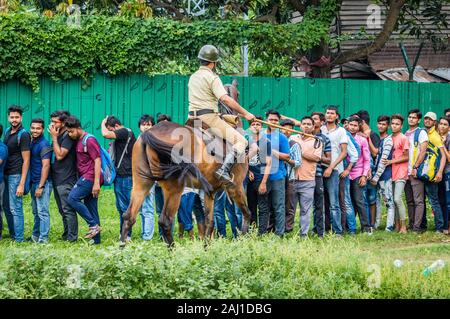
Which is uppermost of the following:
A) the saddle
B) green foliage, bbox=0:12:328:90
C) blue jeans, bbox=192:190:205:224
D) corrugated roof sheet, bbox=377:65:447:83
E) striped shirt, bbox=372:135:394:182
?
green foliage, bbox=0:12:328:90

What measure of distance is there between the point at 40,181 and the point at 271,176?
151 inches

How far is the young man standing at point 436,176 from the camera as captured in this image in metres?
16.7

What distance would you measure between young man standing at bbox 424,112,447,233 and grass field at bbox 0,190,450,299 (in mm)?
4889

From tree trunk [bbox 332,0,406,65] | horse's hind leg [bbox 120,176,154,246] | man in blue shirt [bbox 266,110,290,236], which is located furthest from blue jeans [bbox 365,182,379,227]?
tree trunk [bbox 332,0,406,65]

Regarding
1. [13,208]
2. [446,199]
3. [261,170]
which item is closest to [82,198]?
[13,208]

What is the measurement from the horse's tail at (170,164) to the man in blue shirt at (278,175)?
223 cm

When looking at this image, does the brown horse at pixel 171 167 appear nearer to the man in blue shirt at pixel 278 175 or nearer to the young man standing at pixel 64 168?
the man in blue shirt at pixel 278 175

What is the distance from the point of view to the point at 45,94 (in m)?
20.6

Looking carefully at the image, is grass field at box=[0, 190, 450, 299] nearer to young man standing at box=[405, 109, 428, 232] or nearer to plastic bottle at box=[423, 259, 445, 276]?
plastic bottle at box=[423, 259, 445, 276]

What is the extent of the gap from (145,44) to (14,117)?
5.86 metres

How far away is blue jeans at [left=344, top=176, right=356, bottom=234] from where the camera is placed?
16688 millimetres

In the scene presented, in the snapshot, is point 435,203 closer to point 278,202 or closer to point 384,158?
point 384,158

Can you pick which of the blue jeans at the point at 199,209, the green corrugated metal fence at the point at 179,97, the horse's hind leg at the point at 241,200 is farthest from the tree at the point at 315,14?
the horse's hind leg at the point at 241,200

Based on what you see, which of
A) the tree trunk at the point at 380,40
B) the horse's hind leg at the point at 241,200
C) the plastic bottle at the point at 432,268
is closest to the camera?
the plastic bottle at the point at 432,268
